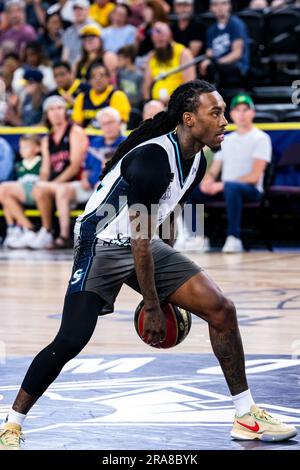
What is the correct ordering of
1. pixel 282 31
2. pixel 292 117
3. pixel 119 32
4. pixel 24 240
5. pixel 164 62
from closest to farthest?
1. pixel 292 117
2. pixel 24 240
3. pixel 164 62
4. pixel 282 31
5. pixel 119 32

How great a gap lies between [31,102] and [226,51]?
278 cm

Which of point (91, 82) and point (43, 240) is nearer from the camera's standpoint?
point (43, 240)

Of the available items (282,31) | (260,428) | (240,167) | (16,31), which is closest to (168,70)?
(282,31)

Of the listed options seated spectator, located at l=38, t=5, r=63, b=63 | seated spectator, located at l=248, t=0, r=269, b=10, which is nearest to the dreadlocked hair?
seated spectator, located at l=248, t=0, r=269, b=10

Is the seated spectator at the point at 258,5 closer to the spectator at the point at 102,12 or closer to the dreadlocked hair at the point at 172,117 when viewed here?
the spectator at the point at 102,12

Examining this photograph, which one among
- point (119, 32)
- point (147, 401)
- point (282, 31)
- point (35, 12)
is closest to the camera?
point (147, 401)

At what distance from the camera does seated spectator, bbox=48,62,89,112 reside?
1599 centimetres

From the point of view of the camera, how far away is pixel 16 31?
729 inches

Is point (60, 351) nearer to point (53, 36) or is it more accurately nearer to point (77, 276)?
point (77, 276)

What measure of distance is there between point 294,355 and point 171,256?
2.29 metres

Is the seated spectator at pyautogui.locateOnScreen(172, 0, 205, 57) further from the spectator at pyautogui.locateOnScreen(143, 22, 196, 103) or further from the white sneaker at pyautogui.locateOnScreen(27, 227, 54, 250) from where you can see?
the white sneaker at pyautogui.locateOnScreen(27, 227, 54, 250)

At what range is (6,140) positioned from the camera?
1588 cm

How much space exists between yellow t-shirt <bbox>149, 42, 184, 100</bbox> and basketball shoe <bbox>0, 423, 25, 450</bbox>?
10285mm

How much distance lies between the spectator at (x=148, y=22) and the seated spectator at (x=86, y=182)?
220 cm
